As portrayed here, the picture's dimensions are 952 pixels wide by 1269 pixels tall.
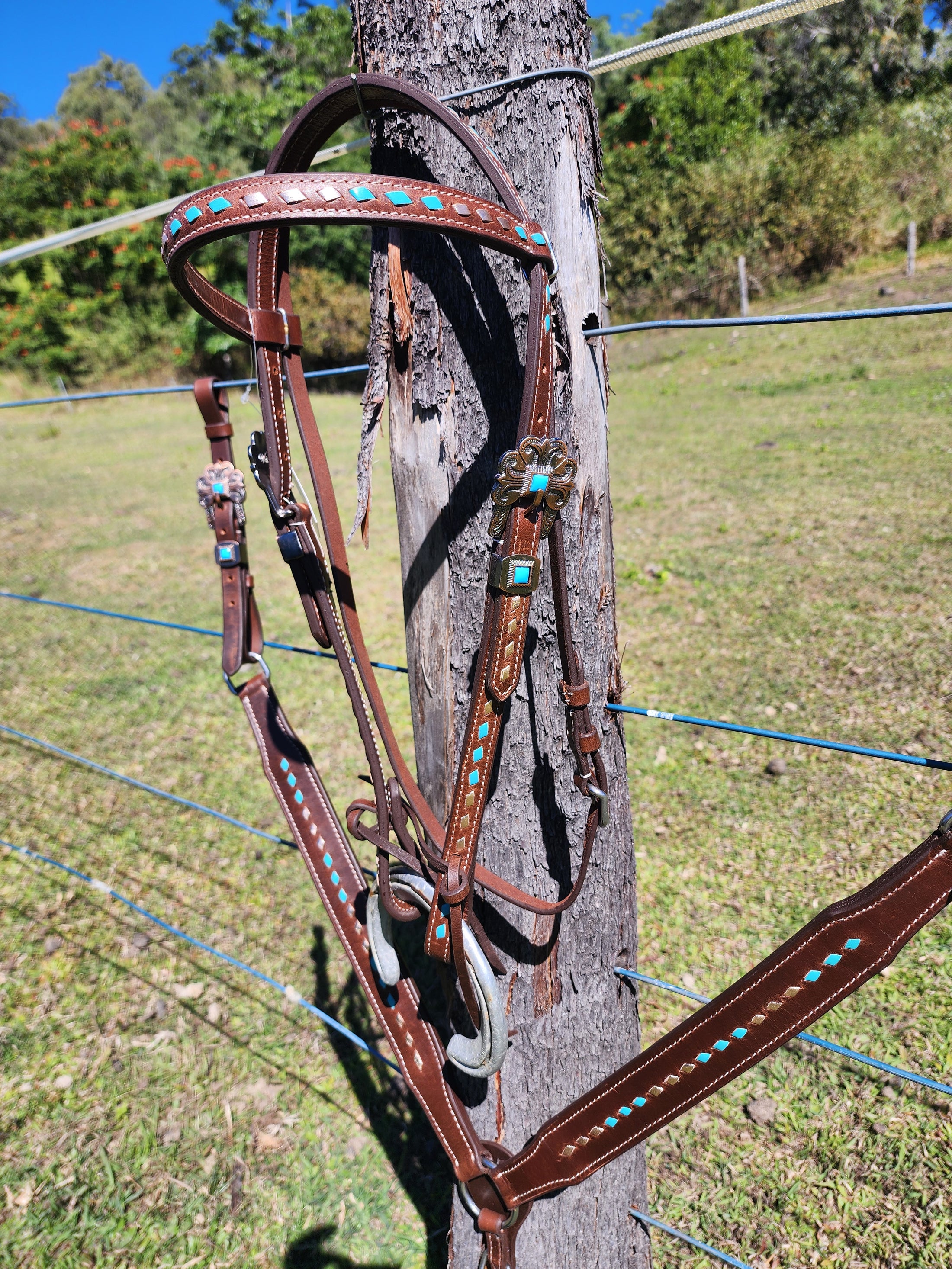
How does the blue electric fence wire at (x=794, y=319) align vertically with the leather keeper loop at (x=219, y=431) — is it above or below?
above

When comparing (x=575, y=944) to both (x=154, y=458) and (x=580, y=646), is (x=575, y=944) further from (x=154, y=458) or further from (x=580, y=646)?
(x=154, y=458)

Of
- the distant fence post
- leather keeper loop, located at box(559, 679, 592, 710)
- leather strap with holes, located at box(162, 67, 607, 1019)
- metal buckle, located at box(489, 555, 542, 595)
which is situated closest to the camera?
leather strap with holes, located at box(162, 67, 607, 1019)

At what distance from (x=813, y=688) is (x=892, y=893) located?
10.3ft

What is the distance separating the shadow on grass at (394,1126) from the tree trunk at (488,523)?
56cm

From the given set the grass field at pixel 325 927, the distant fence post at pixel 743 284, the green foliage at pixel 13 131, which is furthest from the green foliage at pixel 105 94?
the grass field at pixel 325 927

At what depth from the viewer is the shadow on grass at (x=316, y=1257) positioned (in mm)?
1872

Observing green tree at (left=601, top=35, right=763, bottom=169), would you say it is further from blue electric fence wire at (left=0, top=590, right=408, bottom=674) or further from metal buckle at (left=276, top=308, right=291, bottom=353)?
metal buckle at (left=276, top=308, right=291, bottom=353)

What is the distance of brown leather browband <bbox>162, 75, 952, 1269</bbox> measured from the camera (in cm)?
89

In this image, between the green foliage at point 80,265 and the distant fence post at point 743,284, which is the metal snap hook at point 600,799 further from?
the green foliage at point 80,265

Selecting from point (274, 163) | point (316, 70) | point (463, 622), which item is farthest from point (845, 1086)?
point (316, 70)

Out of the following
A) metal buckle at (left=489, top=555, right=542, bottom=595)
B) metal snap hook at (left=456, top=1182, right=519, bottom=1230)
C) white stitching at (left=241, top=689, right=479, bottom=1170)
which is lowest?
metal snap hook at (left=456, top=1182, right=519, bottom=1230)

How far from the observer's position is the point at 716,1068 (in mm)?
1046

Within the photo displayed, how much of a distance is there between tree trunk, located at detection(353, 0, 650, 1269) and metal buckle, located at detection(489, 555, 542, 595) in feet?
0.59

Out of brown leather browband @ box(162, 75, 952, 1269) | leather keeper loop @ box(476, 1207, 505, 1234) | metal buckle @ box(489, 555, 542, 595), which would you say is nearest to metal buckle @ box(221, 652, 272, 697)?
brown leather browband @ box(162, 75, 952, 1269)
